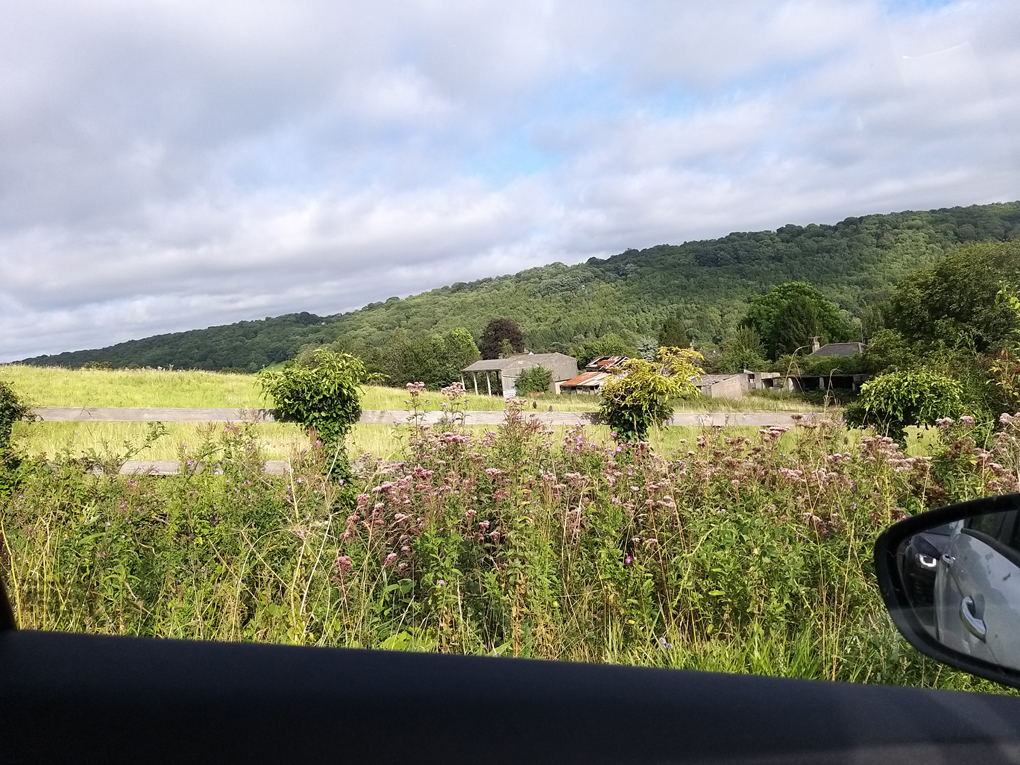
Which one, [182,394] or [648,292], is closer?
[182,394]

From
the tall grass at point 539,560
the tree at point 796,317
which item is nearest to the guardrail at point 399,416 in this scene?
the tall grass at point 539,560

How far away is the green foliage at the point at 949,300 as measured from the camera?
27.1 m

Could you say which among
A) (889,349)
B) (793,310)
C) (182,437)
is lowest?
(889,349)

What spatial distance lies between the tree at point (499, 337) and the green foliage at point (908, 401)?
33.2m

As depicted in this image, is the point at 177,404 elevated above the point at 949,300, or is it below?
below

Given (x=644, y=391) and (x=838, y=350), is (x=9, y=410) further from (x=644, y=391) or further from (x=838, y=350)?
(x=838, y=350)

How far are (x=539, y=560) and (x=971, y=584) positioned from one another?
6.18ft

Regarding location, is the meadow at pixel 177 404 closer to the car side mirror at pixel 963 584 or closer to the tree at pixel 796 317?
the car side mirror at pixel 963 584

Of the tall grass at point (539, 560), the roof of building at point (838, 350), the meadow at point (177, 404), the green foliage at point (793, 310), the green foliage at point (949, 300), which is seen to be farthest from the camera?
the green foliage at point (793, 310)

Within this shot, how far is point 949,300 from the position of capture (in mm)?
33125

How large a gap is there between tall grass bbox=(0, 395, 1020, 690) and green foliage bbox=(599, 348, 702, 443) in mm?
2176

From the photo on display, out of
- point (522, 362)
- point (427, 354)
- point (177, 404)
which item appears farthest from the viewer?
point (427, 354)

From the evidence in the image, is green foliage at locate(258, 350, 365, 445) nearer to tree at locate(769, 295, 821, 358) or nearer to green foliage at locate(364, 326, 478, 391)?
green foliage at locate(364, 326, 478, 391)

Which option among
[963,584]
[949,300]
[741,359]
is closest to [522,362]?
[741,359]
